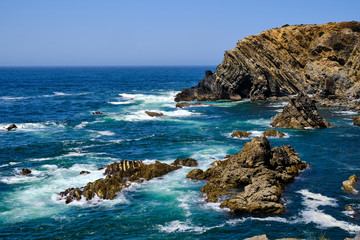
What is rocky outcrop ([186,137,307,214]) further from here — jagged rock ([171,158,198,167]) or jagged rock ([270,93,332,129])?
jagged rock ([270,93,332,129])

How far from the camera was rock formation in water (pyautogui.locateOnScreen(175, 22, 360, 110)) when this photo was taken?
90.2 meters

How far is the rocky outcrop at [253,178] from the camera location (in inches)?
1216

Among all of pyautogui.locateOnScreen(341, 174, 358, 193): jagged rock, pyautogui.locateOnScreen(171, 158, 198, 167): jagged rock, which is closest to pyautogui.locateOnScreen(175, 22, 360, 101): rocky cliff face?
pyautogui.locateOnScreen(341, 174, 358, 193): jagged rock

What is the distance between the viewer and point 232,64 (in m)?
99.1

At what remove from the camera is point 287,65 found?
9638 centimetres

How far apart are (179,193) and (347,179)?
58.7 feet

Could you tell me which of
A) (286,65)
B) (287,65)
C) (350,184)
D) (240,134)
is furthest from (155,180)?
(287,65)

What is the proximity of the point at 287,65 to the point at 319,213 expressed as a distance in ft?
236

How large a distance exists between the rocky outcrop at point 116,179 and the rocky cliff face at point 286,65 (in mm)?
60800

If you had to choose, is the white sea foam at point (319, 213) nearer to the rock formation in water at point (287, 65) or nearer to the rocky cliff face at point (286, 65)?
the rock formation in water at point (287, 65)

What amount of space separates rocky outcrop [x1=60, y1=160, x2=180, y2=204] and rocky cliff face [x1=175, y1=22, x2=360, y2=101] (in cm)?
6080

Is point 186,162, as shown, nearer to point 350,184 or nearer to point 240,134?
point 240,134

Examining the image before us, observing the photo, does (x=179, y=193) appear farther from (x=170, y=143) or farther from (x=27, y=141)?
(x=27, y=141)

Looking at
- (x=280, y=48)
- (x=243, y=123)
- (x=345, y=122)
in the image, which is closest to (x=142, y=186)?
(x=243, y=123)
